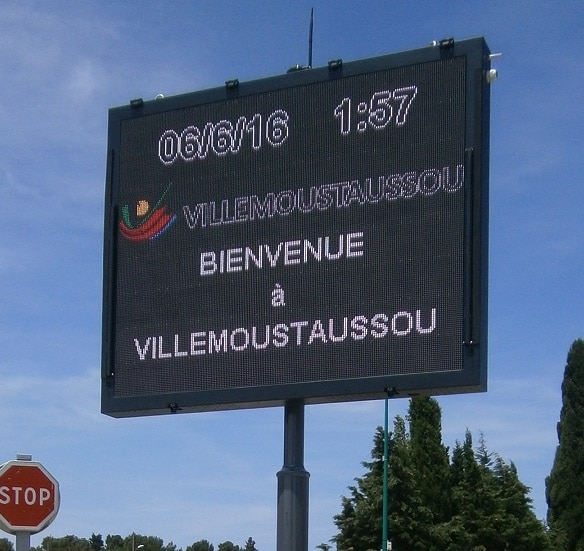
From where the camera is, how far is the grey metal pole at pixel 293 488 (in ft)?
37.9

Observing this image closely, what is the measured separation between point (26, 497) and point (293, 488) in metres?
4.30

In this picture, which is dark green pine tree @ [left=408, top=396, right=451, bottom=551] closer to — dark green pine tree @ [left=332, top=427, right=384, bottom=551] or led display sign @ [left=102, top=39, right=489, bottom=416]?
dark green pine tree @ [left=332, top=427, right=384, bottom=551]

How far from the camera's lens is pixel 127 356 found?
484 inches

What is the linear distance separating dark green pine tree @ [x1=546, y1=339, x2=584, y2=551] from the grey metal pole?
31716 mm

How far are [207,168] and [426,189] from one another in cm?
219

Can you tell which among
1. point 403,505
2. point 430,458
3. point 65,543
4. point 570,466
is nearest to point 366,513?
point 403,505

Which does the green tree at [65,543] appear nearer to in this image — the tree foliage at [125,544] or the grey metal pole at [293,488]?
the tree foliage at [125,544]

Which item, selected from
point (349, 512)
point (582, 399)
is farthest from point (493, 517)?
point (582, 399)

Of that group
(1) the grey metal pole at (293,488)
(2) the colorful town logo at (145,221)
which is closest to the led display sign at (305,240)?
(2) the colorful town logo at (145,221)

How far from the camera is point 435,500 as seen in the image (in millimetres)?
37531

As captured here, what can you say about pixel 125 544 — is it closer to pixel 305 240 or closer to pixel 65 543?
pixel 65 543

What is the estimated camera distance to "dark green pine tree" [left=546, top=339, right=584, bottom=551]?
43.2 meters

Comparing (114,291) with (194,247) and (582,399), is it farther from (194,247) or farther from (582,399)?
(582,399)

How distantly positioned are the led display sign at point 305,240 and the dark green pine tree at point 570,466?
3204cm
